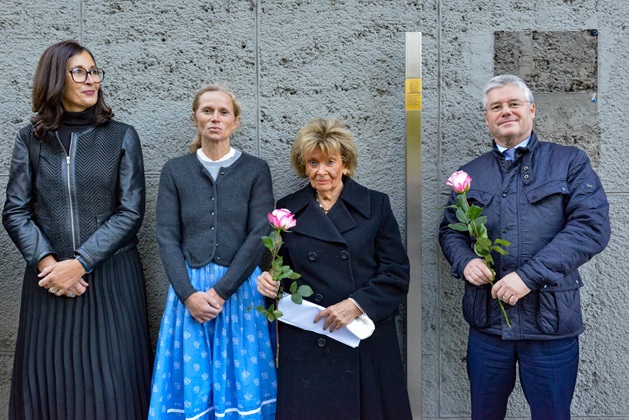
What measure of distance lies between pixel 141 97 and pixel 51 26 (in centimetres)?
70

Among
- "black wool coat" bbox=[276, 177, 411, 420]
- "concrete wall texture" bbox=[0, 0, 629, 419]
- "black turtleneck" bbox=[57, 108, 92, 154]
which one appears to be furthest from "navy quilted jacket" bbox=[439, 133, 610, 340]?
"black turtleneck" bbox=[57, 108, 92, 154]

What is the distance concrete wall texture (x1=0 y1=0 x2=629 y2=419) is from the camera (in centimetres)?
320

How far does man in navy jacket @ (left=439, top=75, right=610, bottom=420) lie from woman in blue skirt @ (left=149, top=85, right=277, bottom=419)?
1020mm

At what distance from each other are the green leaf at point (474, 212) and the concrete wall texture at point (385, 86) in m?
0.84

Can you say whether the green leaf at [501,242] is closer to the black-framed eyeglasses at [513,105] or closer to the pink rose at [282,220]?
the black-framed eyeglasses at [513,105]

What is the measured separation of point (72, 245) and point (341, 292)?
134cm

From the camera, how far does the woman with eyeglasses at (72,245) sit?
2.70 metres

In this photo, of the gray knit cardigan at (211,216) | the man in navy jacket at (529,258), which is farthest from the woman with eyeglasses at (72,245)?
Answer: the man in navy jacket at (529,258)

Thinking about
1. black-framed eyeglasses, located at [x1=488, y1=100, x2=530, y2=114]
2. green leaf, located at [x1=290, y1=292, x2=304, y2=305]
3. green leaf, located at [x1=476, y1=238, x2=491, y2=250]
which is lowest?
green leaf, located at [x1=290, y1=292, x2=304, y2=305]

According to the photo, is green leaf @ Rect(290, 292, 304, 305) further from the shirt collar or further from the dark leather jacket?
the shirt collar

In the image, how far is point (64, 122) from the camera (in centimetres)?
279

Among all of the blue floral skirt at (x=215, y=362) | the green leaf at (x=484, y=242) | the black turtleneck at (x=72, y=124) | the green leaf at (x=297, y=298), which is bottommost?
the blue floral skirt at (x=215, y=362)

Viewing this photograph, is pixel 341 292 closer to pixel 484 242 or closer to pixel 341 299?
pixel 341 299

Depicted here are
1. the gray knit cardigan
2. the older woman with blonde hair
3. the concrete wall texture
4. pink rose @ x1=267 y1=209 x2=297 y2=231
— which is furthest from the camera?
the concrete wall texture
